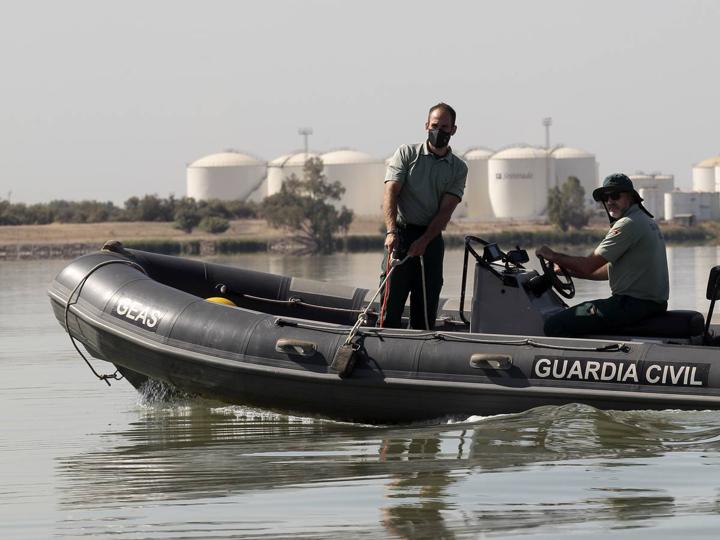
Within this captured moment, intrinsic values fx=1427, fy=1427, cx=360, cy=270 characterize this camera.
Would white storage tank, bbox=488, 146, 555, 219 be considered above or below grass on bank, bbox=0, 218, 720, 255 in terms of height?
above

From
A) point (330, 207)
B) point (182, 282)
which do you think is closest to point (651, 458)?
point (182, 282)

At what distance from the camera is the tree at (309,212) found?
66.6 meters

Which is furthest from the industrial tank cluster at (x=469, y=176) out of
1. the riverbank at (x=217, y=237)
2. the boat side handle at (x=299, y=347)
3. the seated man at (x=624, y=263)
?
the seated man at (x=624, y=263)

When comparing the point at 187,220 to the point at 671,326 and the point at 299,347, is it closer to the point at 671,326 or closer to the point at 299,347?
the point at 299,347

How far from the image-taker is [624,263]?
7754mm

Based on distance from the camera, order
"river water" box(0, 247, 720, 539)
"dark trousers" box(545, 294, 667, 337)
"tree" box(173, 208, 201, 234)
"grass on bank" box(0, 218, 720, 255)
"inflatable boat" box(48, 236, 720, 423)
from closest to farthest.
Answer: "river water" box(0, 247, 720, 539) → "inflatable boat" box(48, 236, 720, 423) → "dark trousers" box(545, 294, 667, 337) → "grass on bank" box(0, 218, 720, 255) → "tree" box(173, 208, 201, 234)

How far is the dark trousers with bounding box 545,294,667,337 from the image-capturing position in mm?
7785

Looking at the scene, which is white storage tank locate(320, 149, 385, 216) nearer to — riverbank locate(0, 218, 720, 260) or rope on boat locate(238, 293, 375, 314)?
riverbank locate(0, 218, 720, 260)

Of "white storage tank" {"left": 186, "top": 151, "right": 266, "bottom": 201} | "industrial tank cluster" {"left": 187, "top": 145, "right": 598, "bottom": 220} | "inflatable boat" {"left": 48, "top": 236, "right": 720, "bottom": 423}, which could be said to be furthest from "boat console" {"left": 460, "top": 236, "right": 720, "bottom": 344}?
"white storage tank" {"left": 186, "top": 151, "right": 266, "bottom": 201}

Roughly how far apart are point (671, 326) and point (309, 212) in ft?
201

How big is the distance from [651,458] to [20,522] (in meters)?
2.87

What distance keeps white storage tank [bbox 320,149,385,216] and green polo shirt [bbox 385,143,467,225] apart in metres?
75.3

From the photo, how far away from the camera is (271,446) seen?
7.55 m

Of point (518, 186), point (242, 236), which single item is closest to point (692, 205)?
point (518, 186)
